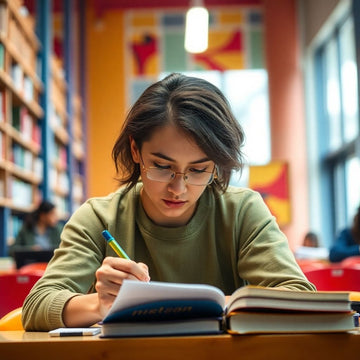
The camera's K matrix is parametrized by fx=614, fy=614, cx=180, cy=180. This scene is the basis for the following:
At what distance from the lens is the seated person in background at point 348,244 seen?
16.6ft

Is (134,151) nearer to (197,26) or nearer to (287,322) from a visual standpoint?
(287,322)

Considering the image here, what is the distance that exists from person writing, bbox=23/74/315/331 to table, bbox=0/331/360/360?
327 millimetres

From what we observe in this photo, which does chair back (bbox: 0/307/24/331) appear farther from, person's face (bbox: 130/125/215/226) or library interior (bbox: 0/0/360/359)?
library interior (bbox: 0/0/360/359)

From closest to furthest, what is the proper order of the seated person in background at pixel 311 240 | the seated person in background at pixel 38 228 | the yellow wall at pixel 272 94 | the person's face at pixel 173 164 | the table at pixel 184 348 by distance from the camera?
1. the table at pixel 184 348
2. the person's face at pixel 173 164
3. the seated person in background at pixel 38 228
4. the seated person in background at pixel 311 240
5. the yellow wall at pixel 272 94

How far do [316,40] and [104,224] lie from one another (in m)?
8.86

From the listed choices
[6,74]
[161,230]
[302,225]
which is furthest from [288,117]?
[161,230]

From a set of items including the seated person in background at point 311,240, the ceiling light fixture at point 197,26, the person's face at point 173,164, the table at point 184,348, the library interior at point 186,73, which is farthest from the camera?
the seated person in background at point 311,240

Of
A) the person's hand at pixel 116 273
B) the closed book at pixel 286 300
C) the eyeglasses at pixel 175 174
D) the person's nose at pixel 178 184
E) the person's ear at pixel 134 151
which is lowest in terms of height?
the closed book at pixel 286 300

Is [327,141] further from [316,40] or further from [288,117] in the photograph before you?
[316,40]

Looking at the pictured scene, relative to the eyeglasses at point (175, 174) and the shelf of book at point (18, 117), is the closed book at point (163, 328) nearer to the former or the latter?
the eyeglasses at point (175, 174)

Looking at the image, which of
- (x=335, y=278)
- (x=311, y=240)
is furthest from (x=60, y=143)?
(x=335, y=278)

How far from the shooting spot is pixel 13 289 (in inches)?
101

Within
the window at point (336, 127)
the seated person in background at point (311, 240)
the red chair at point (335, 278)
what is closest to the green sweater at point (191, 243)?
the red chair at point (335, 278)

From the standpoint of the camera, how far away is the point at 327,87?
9977mm
